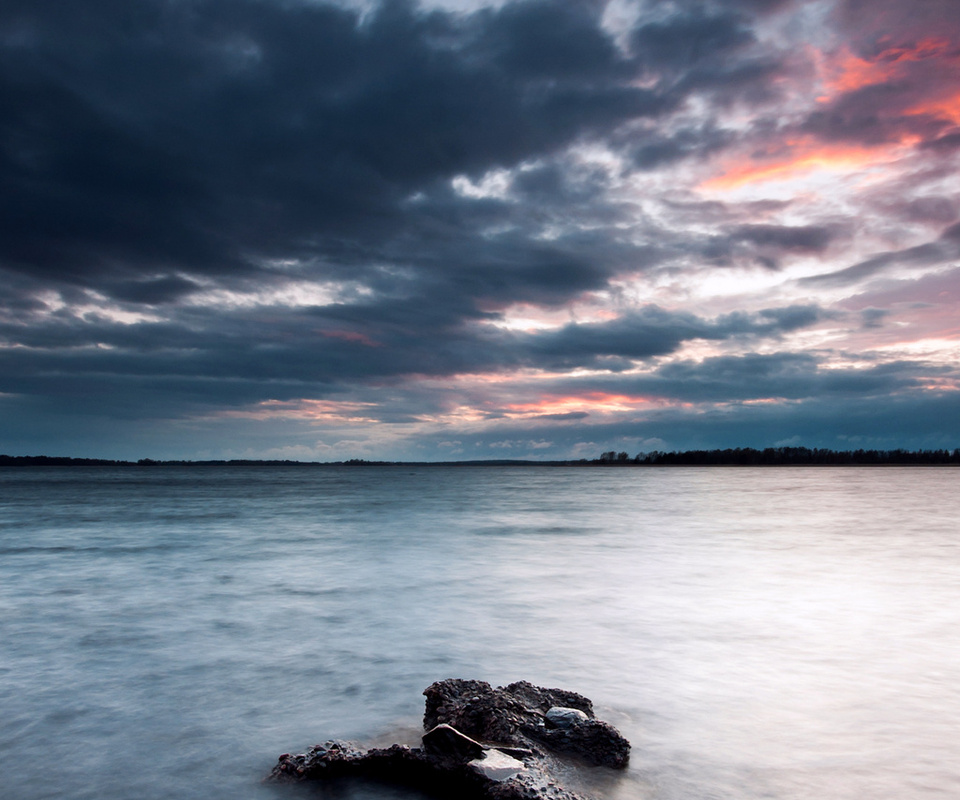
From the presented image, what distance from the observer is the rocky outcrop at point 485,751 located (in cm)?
286

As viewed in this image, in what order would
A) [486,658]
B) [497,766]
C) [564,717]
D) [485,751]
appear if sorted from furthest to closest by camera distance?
[486,658] < [564,717] < [485,751] < [497,766]

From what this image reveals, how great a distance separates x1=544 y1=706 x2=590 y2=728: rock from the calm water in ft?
1.05

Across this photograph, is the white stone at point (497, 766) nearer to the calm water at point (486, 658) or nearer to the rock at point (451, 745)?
the rock at point (451, 745)

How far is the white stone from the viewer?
284cm

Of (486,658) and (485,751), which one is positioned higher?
(485,751)

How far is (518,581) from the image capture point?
408 inches

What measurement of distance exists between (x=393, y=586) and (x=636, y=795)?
7244 millimetres

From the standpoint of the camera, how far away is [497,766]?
289 cm

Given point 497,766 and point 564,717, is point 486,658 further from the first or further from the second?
point 497,766

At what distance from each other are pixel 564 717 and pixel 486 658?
2.62 m

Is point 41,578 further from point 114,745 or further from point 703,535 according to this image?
point 703,535

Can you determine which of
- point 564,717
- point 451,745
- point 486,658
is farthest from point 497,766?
point 486,658

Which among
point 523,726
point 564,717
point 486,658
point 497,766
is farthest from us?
point 486,658

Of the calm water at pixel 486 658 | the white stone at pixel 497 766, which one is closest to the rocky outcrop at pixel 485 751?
the white stone at pixel 497 766
